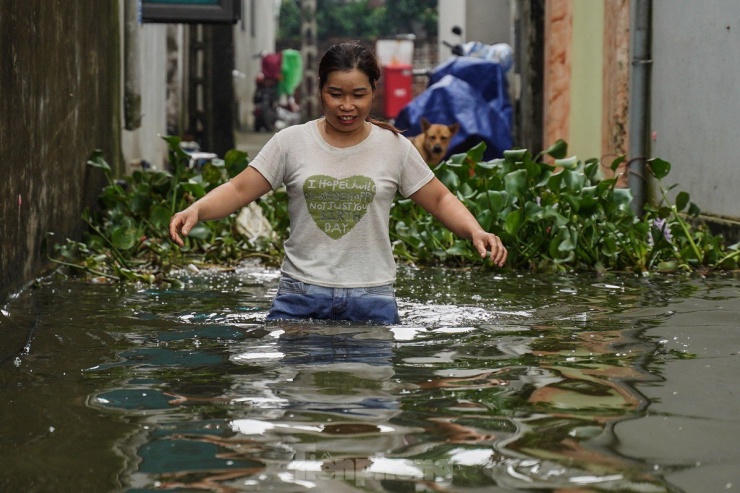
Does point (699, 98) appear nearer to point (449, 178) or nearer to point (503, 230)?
point (449, 178)

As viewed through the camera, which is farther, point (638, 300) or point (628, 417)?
point (638, 300)

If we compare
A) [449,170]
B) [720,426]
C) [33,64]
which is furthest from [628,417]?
[449,170]

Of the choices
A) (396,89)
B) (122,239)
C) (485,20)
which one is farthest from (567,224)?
(396,89)

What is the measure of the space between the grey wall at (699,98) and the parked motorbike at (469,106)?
4.15 meters

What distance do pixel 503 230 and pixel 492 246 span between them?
2654mm

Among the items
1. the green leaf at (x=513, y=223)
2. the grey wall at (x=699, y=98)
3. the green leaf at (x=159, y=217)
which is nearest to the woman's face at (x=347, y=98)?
the green leaf at (x=513, y=223)

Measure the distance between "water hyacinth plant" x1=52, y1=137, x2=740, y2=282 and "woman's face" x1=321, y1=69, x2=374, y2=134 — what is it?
6.83 feet

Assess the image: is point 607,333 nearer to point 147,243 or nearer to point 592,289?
point 592,289

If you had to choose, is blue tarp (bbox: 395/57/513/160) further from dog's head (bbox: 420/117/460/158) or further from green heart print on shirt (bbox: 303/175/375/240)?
green heart print on shirt (bbox: 303/175/375/240)

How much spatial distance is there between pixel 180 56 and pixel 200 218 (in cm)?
1320

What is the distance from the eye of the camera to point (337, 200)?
4363mm

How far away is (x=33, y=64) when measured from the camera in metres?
5.80

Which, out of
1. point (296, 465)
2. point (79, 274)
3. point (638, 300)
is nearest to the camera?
point (296, 465)

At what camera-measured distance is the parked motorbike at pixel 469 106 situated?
13.6 m
